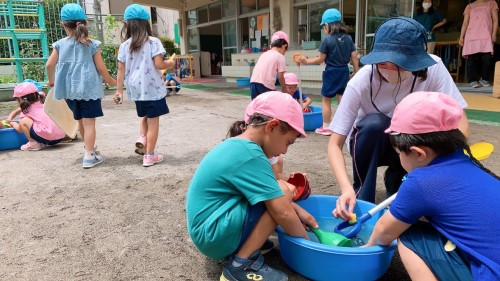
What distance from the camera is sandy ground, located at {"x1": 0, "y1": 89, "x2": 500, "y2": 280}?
169 cm

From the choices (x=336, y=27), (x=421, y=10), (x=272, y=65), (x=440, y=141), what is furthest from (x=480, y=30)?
(x=440, y=141)

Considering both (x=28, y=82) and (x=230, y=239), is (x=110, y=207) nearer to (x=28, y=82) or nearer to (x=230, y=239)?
(x=230, y=239)

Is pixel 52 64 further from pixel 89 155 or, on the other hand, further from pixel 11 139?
pixel 11 139

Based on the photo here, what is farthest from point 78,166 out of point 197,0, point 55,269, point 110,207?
point 197,0

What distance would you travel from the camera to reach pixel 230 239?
1.45 meters

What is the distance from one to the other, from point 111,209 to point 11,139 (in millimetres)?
2392

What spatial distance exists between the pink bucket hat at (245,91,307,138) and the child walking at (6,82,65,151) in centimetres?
319

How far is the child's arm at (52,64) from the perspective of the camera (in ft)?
11.0

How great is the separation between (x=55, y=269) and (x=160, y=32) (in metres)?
23.5

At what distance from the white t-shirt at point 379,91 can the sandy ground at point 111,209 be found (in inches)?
26.1

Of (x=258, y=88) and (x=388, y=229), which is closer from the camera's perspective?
(x=388, y=229)

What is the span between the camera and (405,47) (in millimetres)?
1579

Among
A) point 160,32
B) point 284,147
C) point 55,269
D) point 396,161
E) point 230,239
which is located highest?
point 160,32

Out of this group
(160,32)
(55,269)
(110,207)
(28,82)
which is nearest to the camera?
(55,269)
